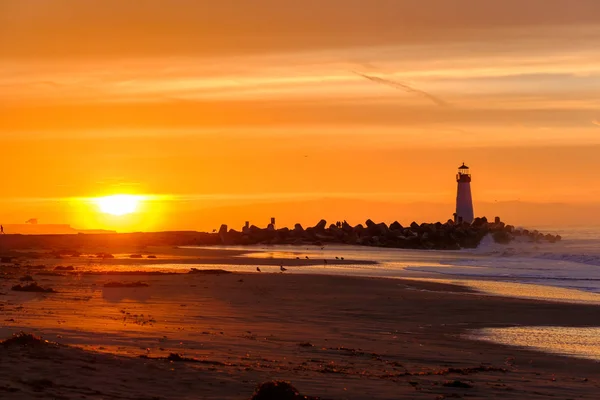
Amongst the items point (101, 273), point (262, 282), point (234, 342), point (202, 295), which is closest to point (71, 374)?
point (234, 342)

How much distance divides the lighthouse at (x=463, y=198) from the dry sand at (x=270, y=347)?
7058 centimetres

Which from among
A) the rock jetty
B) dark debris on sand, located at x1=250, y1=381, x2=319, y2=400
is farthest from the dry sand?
the rock jetty

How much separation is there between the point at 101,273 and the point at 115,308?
13.2 m

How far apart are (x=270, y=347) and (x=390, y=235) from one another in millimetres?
65917

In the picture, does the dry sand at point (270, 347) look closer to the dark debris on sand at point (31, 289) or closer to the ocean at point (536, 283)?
the dark debris on sand at point (31, 289)

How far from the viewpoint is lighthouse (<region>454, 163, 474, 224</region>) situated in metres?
92.6

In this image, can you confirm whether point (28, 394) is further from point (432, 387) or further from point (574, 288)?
point (574, 288)

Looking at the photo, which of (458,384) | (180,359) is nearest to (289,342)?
(180,359)

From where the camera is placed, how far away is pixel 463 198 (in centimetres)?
9488

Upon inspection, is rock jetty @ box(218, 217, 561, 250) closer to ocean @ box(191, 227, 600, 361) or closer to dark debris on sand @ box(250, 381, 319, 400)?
ocean @ box(191, 227, 600, 361)

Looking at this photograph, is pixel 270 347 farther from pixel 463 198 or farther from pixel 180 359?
pixel 463 198

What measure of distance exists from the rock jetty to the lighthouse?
6.71 m

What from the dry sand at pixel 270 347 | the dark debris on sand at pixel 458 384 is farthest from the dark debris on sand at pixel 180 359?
the dark debris on sand at pixel 458 384

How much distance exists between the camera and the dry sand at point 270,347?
373 inches
